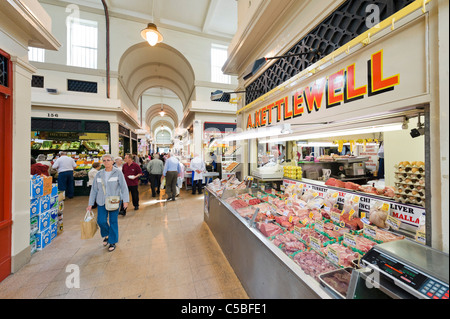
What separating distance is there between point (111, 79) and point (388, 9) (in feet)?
30.0

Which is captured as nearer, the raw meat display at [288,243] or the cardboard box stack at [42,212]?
the raw meat display at [288,243]

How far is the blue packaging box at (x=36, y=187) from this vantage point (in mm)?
3100

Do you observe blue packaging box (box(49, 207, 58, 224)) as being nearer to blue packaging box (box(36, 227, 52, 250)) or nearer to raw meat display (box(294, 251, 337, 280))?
blue packaging box (box(36, 227, 52, 250))

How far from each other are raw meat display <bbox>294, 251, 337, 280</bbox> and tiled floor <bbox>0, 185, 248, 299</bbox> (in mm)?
1100

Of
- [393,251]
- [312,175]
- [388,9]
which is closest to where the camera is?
[393,251]

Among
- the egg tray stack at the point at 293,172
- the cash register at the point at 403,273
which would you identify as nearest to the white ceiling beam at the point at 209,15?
the egg tray stack at the point at 293,172

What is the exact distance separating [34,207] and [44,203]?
21 cm

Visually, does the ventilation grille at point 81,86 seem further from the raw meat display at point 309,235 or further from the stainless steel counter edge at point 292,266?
the raw meat display at point 309,235

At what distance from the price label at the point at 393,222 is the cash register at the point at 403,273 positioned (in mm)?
762

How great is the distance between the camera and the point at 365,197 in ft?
7.18

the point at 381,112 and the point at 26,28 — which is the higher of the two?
the point at 26,28

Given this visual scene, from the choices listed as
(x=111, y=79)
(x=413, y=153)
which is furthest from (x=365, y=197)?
(x=111, y=79)

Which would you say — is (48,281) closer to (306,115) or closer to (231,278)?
(231,278)

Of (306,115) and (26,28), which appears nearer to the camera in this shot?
(306,115)
